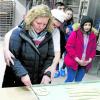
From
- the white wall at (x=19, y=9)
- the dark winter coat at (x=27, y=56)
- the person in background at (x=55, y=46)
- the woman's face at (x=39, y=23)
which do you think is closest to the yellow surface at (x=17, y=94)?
the dark winter coat at (x=27, y=56)

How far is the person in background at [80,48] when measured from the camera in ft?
11.0

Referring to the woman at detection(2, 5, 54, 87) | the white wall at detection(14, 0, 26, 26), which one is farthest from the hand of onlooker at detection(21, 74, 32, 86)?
the white wall at detection(14, 0, 26, 26)

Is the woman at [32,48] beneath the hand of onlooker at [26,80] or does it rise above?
above

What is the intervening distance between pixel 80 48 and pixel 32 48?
5.01 feet

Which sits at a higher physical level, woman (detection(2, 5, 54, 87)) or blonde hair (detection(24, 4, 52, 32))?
blonde hair (detection(24, 4, 52, 32))

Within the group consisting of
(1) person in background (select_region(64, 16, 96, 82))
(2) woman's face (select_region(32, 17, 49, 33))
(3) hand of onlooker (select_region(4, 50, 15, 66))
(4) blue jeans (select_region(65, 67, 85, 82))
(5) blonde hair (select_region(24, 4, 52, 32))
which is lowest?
(4) blue jeans (select_region(65, 67, 85, 82))

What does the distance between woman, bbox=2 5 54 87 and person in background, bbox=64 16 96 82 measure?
1339 millimetres

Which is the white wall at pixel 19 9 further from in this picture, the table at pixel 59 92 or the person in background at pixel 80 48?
the table at pixel 59 92

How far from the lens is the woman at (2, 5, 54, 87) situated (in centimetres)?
185

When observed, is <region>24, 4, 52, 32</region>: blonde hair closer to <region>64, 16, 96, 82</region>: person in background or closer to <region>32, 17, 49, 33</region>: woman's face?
<region>32, 17, 49, 33</region>: woman's face

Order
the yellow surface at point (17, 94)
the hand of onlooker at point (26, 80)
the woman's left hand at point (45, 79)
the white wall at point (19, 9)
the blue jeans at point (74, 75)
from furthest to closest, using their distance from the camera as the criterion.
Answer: the white wall at point (19, 9)
the blue jeans at point (74, 75)
the woman's left hand at point (45, 79)
the hand of onlooker at point (26, 80)
the yellow surface at point (17, 94)

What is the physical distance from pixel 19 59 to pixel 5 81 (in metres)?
0.26

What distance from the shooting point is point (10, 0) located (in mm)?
7449

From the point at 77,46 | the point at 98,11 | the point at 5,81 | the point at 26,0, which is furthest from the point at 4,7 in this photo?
the point at 5,81
